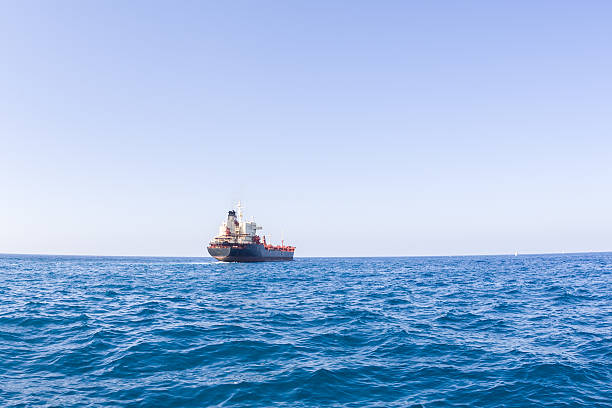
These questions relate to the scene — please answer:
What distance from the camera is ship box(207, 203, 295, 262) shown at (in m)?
85.0

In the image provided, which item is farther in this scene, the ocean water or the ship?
the ship

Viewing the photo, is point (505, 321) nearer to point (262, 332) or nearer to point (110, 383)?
point (262, 332)

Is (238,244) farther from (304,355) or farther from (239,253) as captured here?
(304,355)

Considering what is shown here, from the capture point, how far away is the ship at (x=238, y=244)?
85000 mm

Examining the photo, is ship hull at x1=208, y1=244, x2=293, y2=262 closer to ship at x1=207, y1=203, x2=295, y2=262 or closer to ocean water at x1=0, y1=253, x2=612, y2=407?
ship at x1=207, y1=203, x2=295, y2=262

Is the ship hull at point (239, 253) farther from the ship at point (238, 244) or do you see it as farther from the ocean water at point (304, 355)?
the ocean water at point (304, 355)

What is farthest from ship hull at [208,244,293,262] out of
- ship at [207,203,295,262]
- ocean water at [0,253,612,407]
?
ocean water at [0,253,612,407]

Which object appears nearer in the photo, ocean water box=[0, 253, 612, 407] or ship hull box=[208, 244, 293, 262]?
ocean water box=[0, 253, 612, 407]

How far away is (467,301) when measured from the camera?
22891 mm

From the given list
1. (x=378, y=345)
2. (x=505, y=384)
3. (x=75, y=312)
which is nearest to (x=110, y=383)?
(x=378, y=345)

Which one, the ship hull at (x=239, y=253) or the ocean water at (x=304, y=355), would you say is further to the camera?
the ship hull at (x=239, y=253)

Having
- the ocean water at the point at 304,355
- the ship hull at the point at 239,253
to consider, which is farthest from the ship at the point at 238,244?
the ocean water at the point at 304,355

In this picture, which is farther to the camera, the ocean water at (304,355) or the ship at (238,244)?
the ship at (238,244)

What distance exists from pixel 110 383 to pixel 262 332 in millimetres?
6254
